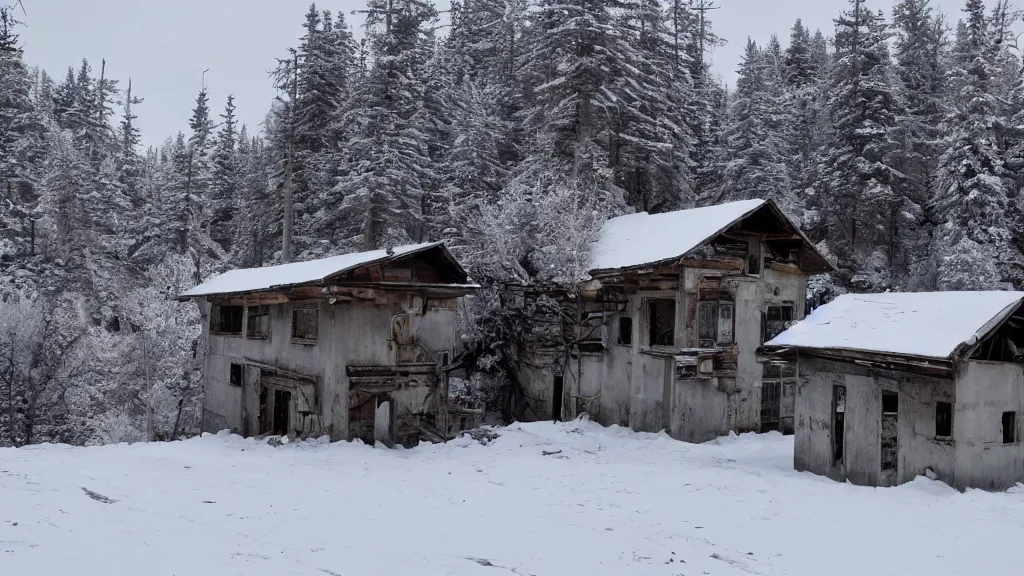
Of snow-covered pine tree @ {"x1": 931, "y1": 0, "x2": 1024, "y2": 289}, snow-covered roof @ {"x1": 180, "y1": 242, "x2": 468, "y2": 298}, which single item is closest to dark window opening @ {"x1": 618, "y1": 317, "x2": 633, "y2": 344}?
snow-covered roof @ {"x1": 180, "y1": 242, "x2": 468, "y2": 298}

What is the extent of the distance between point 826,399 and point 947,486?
3335mm

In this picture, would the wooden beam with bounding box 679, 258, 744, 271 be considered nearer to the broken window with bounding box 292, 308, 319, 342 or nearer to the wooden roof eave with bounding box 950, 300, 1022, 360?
the wooden roof eave with bounding box 950, 300, 1022, 360

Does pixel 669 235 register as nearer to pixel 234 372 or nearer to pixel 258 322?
pixel 258 322

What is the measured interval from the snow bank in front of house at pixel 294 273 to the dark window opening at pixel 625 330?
7829 mm

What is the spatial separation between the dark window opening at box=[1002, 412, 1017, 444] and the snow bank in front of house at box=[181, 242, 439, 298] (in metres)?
14.8

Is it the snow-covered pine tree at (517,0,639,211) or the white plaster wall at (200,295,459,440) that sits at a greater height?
the snow-covered pine tree at (517,0,639,211)

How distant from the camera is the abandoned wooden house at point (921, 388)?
15.0 metres

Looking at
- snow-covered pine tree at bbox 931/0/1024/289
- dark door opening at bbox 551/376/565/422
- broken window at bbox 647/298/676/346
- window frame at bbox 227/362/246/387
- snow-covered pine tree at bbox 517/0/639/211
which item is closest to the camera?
window frame at bbox 227/362/246/387

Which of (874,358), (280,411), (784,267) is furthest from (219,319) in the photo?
(874,358)

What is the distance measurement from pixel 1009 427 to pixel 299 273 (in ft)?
62.8

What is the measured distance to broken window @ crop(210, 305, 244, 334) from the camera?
26688 mm

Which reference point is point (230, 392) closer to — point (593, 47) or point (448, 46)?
point (593, 47)

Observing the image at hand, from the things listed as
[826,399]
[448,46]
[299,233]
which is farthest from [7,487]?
[448,46]

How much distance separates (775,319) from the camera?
25516 mm
